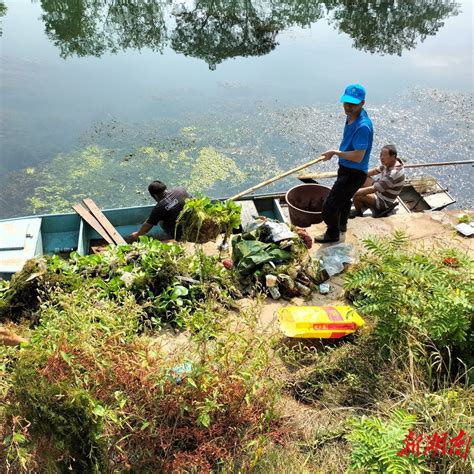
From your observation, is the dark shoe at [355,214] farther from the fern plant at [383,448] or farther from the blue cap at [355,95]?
the fern plant at [383,448]

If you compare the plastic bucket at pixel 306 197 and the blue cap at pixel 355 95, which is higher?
the blue cap at pixel 355 95

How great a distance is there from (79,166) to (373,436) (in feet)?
22.3

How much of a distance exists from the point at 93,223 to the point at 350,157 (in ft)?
10.3

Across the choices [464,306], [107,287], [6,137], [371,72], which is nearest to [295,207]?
[107,287]

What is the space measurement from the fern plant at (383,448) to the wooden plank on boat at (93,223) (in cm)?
386

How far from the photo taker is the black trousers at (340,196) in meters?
4.77

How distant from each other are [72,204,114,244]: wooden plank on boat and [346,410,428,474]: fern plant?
3.86 metres

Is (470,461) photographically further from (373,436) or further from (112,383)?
(112,383)

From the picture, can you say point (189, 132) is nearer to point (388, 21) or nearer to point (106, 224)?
point (106, 224)

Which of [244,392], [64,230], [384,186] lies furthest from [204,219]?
[384,186]

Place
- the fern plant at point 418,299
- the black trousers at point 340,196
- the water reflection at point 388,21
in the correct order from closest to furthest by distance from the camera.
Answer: the fern plant at point 418,299 → the black trousers at point 340,196 → the water reflection at point 388,21

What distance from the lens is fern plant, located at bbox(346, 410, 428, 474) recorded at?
89.4 inches

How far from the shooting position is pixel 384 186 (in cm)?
571

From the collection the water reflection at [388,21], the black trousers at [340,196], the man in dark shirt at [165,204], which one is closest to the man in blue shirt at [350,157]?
the black trousers at [340,196]
